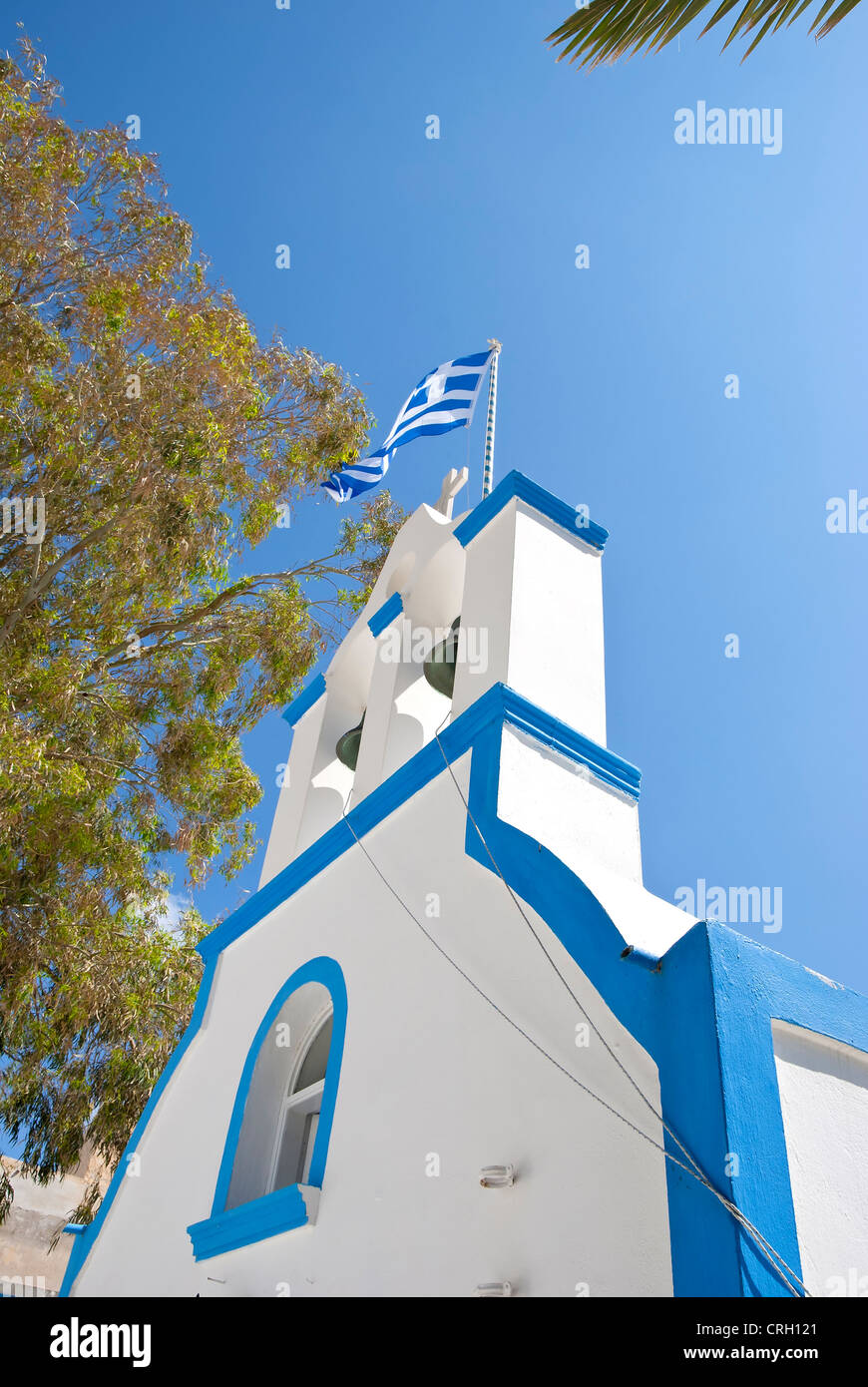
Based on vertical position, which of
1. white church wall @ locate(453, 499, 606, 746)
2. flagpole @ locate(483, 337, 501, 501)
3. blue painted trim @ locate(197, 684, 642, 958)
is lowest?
blue painted trim @ locate(197, 684, 642, 958)

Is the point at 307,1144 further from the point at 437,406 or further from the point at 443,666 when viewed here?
the point at 437,406

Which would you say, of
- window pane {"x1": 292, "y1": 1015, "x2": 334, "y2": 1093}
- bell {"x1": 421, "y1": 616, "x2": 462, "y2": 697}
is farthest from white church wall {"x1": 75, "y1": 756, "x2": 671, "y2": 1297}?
bell {"x1": 421, "y1": 616, "x2": 462, "y2": 697}

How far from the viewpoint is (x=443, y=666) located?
601cm

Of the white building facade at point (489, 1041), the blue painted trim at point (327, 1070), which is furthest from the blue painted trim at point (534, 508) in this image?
the blue painted trim at point (327, 1070)

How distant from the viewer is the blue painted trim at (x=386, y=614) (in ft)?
21.0

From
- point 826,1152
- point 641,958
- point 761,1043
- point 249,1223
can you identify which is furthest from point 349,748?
point 826,1152

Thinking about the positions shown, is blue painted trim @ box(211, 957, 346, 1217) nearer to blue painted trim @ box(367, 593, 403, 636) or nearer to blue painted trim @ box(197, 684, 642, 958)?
blue painted trim @ box(197, 684, 642, 958)

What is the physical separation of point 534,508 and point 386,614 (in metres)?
1.38

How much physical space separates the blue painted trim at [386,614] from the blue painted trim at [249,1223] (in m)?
3.49

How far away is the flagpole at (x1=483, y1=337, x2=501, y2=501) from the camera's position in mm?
6773

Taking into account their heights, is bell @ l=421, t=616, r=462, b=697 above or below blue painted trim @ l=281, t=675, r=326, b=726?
below
